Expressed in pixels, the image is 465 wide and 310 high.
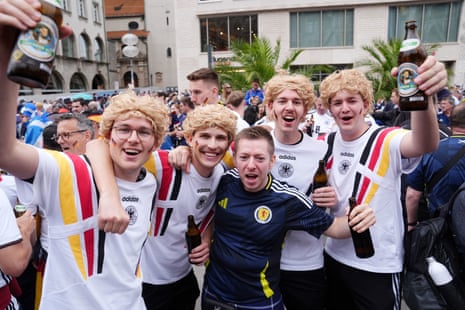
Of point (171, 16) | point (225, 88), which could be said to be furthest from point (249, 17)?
point (171, 16)

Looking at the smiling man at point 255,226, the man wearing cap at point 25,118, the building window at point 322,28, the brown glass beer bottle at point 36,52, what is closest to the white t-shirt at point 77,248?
the brown glass beer bottle at point 36,52

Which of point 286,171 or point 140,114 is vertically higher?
point 140,114

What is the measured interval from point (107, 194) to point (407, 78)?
1.74 metres

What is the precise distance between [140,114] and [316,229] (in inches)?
55.9

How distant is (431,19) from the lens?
23.2m

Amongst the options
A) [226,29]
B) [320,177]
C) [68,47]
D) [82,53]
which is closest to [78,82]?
[82,53]

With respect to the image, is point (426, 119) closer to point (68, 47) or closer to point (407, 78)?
point (407, 78)

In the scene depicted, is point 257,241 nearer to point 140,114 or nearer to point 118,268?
point 118,268

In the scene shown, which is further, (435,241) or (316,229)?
(435,241)

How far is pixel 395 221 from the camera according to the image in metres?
2.49

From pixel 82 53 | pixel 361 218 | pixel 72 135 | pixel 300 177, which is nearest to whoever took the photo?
pixel 361 218

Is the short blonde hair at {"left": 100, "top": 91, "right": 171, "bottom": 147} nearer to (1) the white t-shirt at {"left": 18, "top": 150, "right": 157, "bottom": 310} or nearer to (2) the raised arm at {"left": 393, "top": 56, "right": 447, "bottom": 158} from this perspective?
(1) the white t-shirt at {"left": 18, "top": 150, "right": 157, "bottom": 310}

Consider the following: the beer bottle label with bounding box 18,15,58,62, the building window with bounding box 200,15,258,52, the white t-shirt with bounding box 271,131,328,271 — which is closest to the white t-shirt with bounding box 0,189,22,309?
the beer bottle label with bounding box 18,15,58,62

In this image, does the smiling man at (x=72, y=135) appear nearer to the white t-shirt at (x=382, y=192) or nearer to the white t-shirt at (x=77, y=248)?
the white t-shirt at (x=77, y=248)
